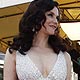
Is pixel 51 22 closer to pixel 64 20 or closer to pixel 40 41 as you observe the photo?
pixel 40 41

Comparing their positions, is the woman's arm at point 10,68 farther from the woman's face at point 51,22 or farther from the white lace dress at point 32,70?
the woman's face at point 51,22

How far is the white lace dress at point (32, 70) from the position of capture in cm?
200

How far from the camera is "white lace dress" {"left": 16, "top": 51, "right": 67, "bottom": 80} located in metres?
Result: 2.00

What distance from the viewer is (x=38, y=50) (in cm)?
212

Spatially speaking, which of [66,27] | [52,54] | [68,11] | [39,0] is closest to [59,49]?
[52,54]

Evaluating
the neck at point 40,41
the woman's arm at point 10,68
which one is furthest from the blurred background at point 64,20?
the woman's arm at point 10,68

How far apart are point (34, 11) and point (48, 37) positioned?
190 millimetres

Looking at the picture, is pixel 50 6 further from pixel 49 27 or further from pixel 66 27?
pixel 66 27

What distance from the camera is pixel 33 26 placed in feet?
6.95

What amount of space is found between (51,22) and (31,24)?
0.43 feet

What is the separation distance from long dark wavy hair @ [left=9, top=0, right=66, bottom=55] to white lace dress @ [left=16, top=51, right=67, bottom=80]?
53mm

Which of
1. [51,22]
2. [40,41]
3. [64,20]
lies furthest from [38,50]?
[64,20]

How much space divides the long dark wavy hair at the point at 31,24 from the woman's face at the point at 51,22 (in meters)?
0.02

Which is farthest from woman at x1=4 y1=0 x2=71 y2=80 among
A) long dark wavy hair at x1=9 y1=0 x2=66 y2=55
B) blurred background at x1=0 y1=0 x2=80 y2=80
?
blurred background at x1=0 y1=0 x2=80 y2=80
